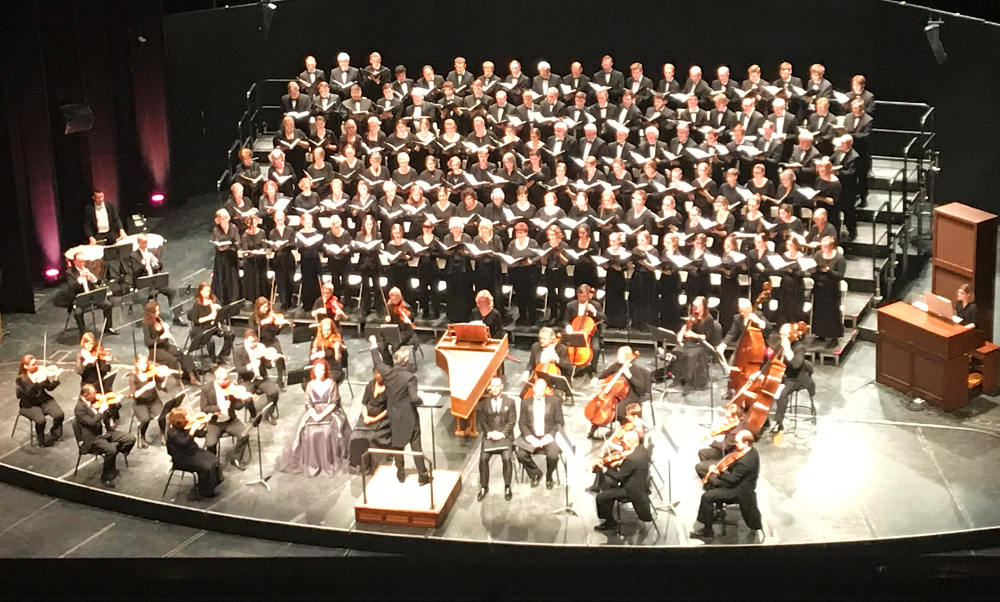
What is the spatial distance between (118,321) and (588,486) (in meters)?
5.71

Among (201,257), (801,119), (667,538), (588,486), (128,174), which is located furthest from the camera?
(128,174)

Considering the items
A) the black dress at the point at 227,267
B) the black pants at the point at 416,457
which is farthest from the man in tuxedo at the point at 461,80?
the black pants at the point at 416,457

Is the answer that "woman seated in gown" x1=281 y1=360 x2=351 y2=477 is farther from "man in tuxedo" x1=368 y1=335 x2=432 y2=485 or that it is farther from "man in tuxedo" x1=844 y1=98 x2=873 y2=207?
"man in tuxedo" x1=844 y1=98 x2=873 y2=207

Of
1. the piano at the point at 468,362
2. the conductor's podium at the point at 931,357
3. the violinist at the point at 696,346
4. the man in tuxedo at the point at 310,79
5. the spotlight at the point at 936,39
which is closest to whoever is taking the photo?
the piano at the point at 468,362

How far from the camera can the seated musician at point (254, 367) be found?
11.4m

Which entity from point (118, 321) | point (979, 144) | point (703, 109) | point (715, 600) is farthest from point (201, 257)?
point (715, 600)

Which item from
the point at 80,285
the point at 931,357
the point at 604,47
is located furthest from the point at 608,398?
the point at 604,47

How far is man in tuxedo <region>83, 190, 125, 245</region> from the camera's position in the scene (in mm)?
14445

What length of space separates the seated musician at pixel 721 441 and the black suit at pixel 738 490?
34cm

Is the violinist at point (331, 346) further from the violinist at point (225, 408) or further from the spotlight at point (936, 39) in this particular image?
the spotlight at point (936, 39)

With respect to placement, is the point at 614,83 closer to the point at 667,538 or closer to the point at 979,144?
the point at 979,144

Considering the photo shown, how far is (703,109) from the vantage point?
553 inches

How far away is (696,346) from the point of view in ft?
39.2

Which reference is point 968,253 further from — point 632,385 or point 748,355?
point 632,385
